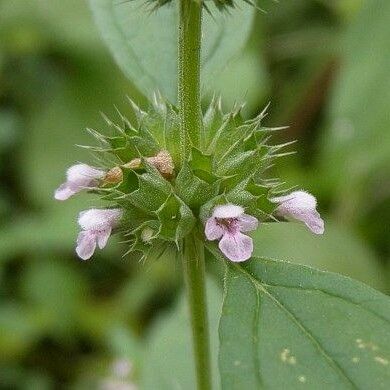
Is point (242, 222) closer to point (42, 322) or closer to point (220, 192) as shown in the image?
point (220, 192)

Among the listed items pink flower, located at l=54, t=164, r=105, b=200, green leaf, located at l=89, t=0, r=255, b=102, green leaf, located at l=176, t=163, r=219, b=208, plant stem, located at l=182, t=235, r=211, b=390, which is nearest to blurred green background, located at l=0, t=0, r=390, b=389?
green leaf, located at l=89, t=0, r=255, b=102

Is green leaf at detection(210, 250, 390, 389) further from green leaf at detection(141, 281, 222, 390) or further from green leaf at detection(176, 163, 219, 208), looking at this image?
green leaf at detection(141, 281, 222, 390)

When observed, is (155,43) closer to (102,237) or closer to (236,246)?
(102,237)

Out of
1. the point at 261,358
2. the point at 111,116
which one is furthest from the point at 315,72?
the point at 261,358

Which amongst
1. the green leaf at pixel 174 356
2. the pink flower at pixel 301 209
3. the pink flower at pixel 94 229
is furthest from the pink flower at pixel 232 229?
the green leaf at pixel 174 356

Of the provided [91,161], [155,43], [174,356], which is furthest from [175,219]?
[91,161]

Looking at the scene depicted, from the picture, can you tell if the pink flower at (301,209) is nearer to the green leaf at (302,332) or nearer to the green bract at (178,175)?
the green bract at (178,175)
